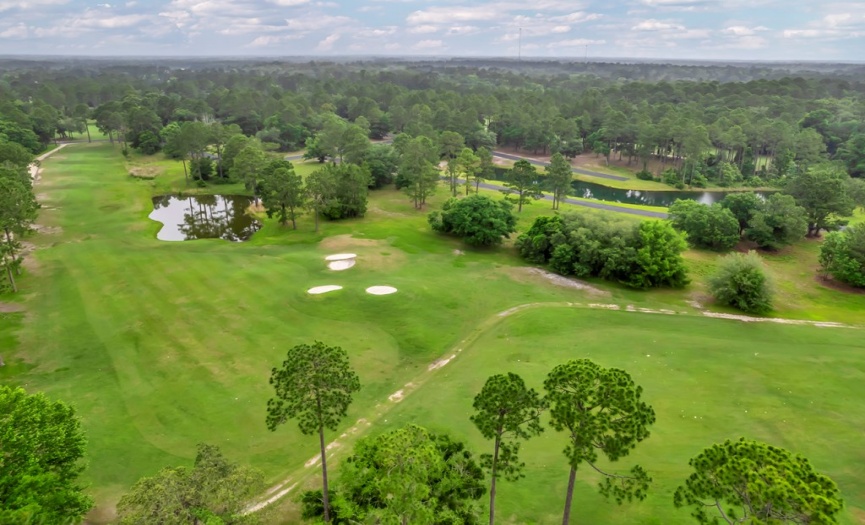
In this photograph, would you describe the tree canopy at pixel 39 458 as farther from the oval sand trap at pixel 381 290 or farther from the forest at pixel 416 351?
the oval sand trap at pixel 381 290

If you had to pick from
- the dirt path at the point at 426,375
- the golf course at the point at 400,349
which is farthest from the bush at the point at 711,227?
the dirt path at the point at 426,375

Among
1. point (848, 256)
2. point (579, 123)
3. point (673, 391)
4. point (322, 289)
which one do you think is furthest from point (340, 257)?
point (579, 123)

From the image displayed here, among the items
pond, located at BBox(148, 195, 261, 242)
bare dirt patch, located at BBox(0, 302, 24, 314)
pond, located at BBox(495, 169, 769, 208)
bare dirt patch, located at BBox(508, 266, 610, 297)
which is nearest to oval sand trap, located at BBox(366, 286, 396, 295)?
bare dirt patch, located at BBox(508, 266, 610, 297)

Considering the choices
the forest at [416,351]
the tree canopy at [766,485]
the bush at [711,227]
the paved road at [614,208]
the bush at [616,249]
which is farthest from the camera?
the paved road at [614,208]

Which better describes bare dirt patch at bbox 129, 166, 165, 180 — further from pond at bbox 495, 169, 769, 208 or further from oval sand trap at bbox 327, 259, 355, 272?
pond at bbox 495, 169, 769, 208

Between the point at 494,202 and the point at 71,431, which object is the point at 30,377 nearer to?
the point at 71,431
